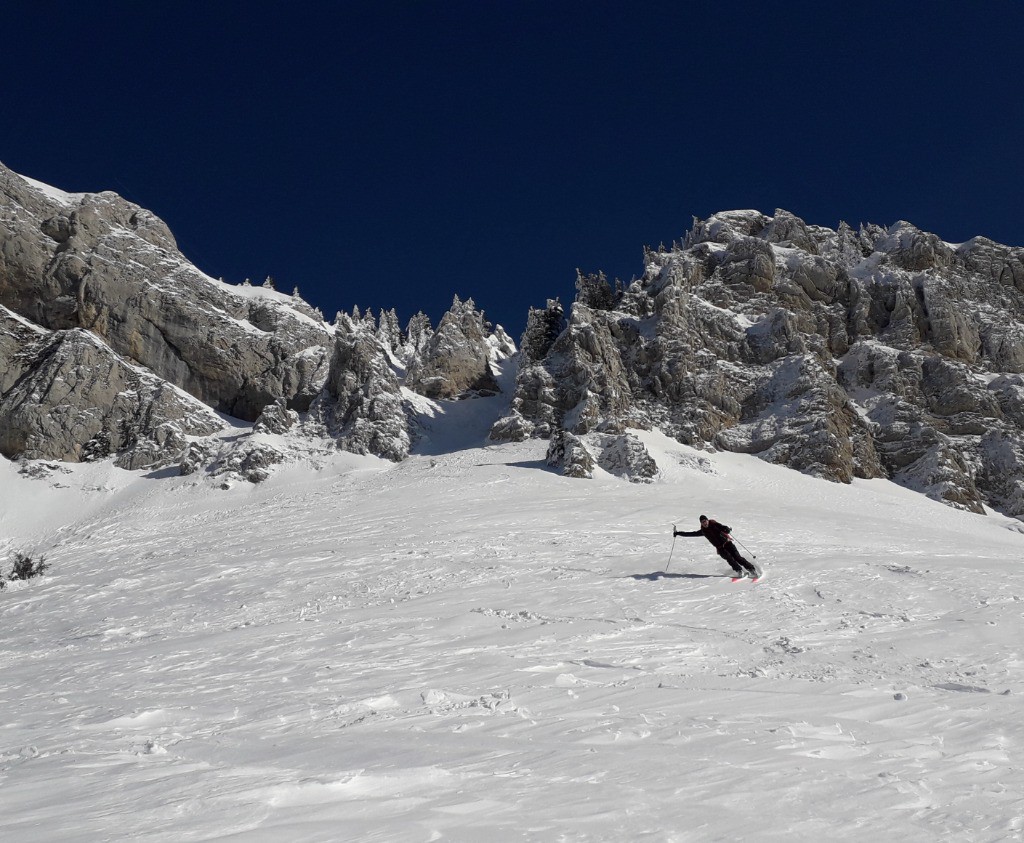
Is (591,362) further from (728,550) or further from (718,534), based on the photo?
(728,550)

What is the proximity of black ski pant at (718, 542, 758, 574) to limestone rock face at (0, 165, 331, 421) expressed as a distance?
62444 mm

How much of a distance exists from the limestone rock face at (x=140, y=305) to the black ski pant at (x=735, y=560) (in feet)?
205

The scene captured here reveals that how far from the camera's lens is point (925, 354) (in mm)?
69375

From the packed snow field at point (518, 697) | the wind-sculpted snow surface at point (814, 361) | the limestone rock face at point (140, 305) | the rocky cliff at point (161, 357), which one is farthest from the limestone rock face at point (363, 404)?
the packed snow field at point (518, 697)

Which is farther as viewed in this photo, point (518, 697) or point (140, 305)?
point (140, 305)

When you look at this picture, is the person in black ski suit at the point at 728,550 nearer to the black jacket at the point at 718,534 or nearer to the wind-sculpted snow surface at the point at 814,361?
the black jacket at the point at 718,534

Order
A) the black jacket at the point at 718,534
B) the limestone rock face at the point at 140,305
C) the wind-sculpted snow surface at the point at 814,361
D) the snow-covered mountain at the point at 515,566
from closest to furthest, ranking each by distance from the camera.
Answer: the snow-covered mountain at the point at 515,566, the black jacket at the point at 718,534, the wind-sculpted snow surface at the point at 814,361, the limestone rock face at the point at 140,305

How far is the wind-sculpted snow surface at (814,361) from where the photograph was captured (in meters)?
59.0

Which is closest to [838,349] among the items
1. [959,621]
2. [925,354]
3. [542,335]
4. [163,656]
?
[925,354]

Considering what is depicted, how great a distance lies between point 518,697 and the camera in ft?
25.5

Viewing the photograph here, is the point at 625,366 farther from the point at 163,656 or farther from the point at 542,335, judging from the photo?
the point at 163,656

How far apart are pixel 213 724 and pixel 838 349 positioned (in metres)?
78.2

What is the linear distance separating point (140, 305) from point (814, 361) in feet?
234

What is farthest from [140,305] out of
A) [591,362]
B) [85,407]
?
[591,362]
